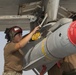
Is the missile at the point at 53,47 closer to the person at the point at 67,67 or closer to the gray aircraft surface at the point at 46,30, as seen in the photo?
the gray aircraft surface at the point at 46,30

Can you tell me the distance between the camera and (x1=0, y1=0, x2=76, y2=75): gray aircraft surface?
406 centimetres

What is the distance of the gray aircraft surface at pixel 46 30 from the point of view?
13.3ft

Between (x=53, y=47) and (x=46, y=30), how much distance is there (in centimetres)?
79

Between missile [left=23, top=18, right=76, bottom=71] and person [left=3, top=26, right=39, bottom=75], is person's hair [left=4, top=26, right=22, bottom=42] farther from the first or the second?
missile [left=23, top=18, right=76, bottom=71]

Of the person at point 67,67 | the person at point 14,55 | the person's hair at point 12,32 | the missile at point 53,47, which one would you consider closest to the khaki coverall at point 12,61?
the person at point 14,55

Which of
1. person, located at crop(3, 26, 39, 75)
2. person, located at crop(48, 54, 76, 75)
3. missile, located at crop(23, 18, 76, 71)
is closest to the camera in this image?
missile, located at crop(23, 18, 76, 71)

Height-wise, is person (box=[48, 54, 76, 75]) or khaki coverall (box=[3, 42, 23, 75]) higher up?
khaki coverall (box=[3, 42, 23, 75])

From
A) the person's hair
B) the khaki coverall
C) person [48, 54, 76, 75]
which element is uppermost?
the person's hair

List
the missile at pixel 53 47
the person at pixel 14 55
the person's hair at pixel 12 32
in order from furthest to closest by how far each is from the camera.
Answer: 1. the person's hair at pixel 12 32
2. the person at pixel 14 55
3. the missile at pixel 53 47

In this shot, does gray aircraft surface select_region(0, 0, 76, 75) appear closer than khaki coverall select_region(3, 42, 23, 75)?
Yes

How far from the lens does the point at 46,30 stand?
5000 mm

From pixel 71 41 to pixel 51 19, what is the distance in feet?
5.03

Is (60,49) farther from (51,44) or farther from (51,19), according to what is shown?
(51,19)

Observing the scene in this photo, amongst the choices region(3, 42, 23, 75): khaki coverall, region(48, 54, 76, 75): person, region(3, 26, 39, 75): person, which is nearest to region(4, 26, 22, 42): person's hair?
region(3, 26, 39, 75): person
